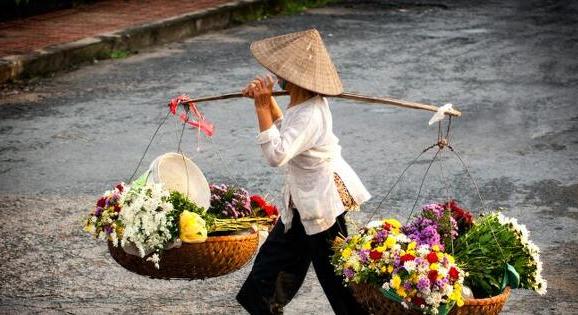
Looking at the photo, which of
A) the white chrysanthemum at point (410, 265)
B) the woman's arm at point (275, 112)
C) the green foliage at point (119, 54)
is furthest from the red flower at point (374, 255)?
the green foliage at point (119, 54)

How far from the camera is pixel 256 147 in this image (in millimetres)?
8117

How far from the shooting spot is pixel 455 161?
7773 mm

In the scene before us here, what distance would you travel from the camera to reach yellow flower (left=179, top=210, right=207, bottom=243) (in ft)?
14.4

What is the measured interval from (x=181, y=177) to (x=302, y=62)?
1.08 metres

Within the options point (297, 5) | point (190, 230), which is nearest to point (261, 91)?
point (190, 230)

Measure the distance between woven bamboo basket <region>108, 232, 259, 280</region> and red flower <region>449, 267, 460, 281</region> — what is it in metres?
1.05

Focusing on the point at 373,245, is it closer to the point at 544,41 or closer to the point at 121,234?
the point at 121,234

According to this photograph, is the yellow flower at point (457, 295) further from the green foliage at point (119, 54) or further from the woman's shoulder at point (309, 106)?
the green foliage at point (119, 54)

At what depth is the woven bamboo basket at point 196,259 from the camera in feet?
14.5

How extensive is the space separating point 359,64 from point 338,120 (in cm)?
260

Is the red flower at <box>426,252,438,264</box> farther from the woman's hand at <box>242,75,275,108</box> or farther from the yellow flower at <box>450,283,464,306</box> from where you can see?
the woman's hand at <box>242,75,275,108</box>

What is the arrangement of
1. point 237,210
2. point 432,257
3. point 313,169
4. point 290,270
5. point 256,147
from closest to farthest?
1. point 432,257
2. point 313,169
3. point 290,270
4. point 237,210
5. point 256,147

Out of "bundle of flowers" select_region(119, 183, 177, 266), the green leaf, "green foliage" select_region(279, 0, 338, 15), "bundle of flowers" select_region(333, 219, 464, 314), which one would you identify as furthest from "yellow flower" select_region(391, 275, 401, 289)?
"green foliage" select_region(279, 0, 338, 15)

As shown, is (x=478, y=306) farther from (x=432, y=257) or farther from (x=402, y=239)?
(x=402, y=239)
